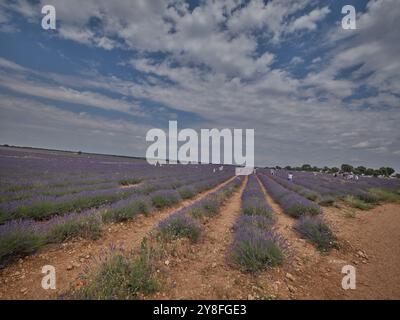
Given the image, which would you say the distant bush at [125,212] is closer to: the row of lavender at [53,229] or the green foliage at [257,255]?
the row of lavender at [53,229]

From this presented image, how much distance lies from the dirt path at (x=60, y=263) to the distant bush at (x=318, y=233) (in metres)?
3.99

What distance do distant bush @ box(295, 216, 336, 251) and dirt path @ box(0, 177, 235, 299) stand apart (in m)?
3.99

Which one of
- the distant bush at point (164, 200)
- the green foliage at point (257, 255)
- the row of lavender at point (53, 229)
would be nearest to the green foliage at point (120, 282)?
the green foliage at point (257, 255)

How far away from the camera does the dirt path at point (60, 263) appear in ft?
8.33

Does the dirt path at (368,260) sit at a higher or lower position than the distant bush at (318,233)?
lower

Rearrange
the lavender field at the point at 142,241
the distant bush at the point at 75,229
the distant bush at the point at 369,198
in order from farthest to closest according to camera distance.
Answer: the distant bush at the point at 369,198, the distant bush at the point at 75,229, the lavender field at the point at 142,241

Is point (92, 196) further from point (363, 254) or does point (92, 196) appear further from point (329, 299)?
point (363, 254)

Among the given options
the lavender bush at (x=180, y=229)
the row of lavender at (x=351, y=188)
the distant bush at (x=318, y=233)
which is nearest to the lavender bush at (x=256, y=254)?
the lavender bush at (x=180, y=229)

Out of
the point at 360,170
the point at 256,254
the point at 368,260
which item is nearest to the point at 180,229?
the point at 256,254

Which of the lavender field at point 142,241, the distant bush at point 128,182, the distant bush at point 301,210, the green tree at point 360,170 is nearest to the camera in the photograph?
the lavender field at point 142,241

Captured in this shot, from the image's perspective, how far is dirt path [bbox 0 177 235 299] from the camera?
2539 millimetres

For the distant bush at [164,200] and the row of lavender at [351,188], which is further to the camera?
the row of lavender at [351,188]
